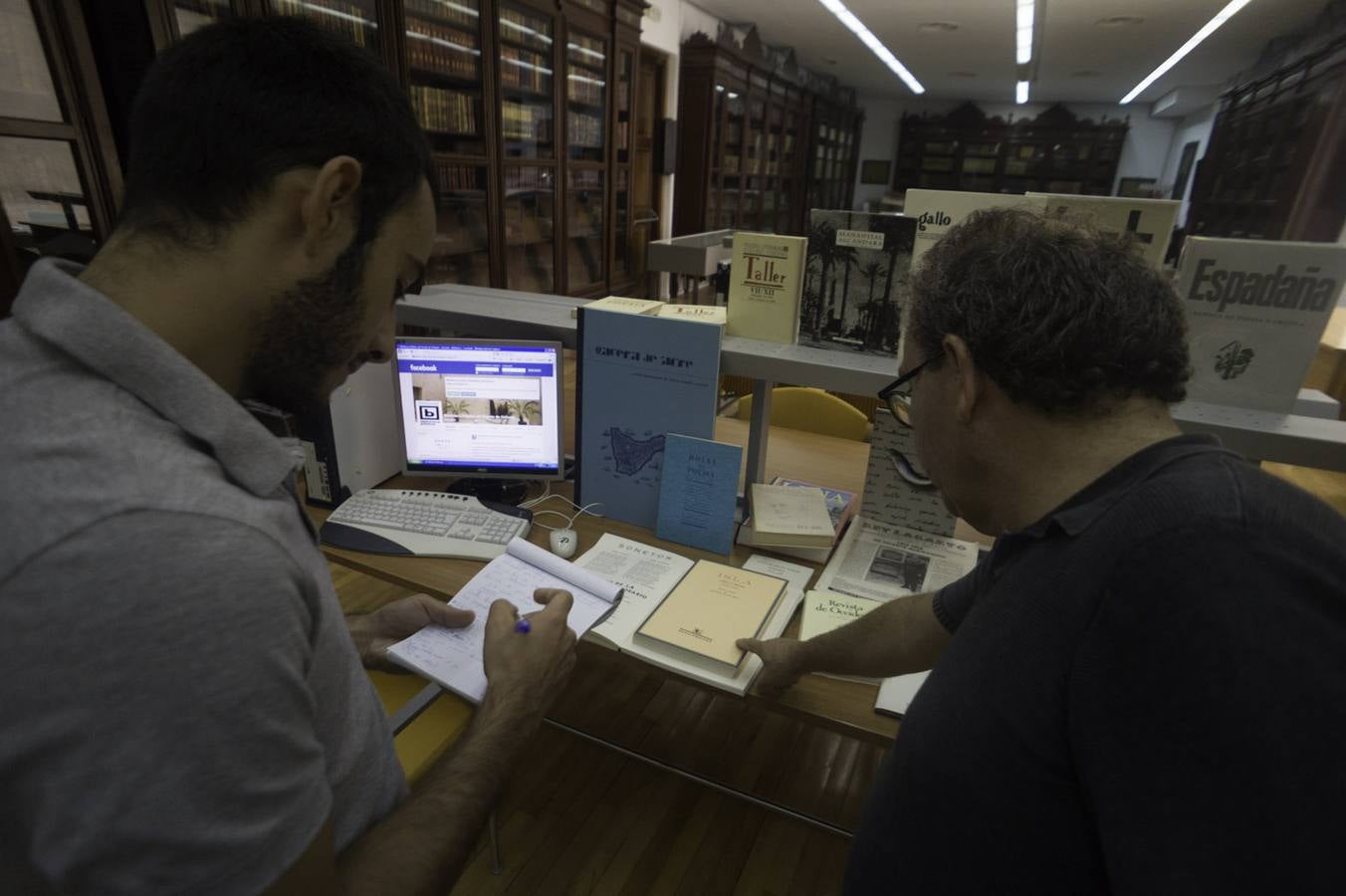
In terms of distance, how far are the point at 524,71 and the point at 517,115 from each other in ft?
0.86

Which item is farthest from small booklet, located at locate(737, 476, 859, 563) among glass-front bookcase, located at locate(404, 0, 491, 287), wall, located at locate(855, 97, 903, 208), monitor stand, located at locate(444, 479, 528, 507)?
wall, located at locate(855, 97, 903, 208)

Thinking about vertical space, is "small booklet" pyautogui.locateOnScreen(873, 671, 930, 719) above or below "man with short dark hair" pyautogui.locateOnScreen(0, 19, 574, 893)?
below

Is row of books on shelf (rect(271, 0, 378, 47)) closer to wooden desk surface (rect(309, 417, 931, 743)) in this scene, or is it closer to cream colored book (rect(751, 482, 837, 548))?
wooden desk surface (rect(309, 417, 931, 743))

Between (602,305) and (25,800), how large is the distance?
4.04 feet

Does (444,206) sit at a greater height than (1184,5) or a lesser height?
lesser

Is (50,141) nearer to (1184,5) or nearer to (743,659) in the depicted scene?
(743,659)

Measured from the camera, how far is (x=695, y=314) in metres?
1.50

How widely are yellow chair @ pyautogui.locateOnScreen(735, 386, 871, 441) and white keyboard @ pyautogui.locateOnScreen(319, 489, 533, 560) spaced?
44.2 inches

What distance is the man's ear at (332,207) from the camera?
2.03 feet

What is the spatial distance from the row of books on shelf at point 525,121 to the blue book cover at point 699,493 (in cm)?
316

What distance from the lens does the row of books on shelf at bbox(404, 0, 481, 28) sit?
314 cm

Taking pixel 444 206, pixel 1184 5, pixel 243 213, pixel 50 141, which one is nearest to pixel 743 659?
pixel 243 213

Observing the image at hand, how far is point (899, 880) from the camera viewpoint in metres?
0.76

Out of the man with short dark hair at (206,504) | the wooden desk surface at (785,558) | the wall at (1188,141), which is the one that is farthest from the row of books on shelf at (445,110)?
the wall at (1188,141)
